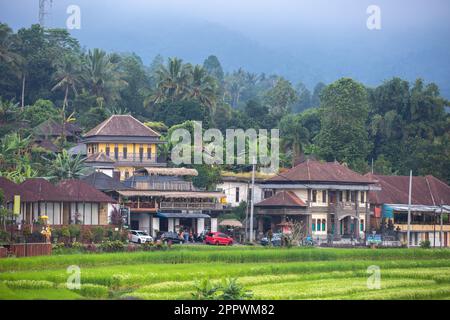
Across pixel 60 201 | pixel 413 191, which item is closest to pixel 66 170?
pixel 60 201

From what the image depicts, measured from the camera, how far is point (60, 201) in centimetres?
6581

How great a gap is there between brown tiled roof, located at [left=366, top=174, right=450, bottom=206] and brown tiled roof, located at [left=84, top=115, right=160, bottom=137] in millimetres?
17477

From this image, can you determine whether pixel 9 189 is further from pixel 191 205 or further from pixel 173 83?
pixel 173 83

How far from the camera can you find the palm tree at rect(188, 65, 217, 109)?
10656cm

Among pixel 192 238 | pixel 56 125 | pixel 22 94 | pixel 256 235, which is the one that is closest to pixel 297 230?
pixel 256 235

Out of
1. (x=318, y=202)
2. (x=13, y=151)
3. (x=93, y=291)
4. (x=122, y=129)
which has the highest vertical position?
(x=122, y=129)

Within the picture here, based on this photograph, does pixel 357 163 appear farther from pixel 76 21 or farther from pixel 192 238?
pixel 76 21

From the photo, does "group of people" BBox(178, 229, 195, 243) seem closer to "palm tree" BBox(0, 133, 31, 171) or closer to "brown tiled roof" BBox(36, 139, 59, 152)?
"palm tree" BBox(0, 133, 31, 171)

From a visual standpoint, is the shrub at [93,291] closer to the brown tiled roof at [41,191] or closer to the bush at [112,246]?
the bush at [112,246]

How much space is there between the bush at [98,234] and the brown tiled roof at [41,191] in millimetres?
3196

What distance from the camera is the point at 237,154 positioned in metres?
89.4

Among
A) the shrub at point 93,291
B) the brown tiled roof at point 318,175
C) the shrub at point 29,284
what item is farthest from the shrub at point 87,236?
the brown tiled roof at point 318,175

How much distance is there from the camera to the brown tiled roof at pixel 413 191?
83688mm

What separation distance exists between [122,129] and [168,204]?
15080mm
